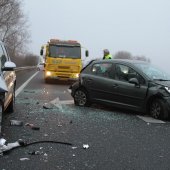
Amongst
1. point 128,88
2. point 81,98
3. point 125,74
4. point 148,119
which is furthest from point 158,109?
point 81,98

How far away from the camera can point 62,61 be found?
2430 centimetres

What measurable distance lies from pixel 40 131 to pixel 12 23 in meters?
61.2

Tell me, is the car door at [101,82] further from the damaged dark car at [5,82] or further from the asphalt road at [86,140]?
the damaged dark car at [5,82]

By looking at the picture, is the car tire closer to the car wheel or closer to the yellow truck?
the car wheel

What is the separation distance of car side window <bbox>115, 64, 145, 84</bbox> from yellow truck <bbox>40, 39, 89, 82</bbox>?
40.5ft

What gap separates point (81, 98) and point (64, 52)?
465 inches

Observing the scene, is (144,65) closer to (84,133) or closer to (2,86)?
(84,133)

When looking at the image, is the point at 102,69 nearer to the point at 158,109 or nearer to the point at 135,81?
the point at 135,81

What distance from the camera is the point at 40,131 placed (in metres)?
8.53

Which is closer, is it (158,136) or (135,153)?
(135,153)

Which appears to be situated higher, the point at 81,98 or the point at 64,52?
the point at 64,52

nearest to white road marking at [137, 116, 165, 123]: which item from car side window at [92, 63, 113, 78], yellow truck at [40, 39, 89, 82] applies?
car side window at [92, 63, 113, 78]

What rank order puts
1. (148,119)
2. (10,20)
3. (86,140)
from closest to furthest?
1. (86,140)
2. (148,119)
3. (10,20)

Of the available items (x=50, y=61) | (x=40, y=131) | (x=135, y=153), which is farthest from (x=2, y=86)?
(x=50, y=61)
